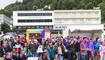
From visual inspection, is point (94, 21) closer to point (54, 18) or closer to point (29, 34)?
point (54, 18)

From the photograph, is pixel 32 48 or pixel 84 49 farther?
pixel 32 48

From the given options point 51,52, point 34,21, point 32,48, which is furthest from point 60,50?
point 34,21

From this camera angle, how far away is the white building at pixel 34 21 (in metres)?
94.9

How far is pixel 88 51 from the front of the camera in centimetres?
1500

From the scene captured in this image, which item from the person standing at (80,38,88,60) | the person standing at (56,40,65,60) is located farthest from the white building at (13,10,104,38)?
the person standing at (56,40,65,60)

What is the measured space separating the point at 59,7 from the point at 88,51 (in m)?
121

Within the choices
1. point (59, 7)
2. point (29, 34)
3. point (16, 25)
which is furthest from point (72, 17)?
point (29, 34)

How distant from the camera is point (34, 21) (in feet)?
311

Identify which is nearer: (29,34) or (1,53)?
(1,53)

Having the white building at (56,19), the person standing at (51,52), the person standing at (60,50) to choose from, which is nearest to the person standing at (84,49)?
the person standing at (60,50)

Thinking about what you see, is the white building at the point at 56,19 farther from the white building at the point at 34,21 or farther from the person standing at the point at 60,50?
the person standing at the point at 60,50

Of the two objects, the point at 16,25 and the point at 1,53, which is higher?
the point at 1,53

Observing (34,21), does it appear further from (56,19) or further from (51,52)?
(51,52)

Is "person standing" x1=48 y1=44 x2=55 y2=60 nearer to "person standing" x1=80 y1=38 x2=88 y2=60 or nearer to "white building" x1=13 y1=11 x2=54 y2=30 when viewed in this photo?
"person standing" x1=80 y1=38 x2=88 y2=60
